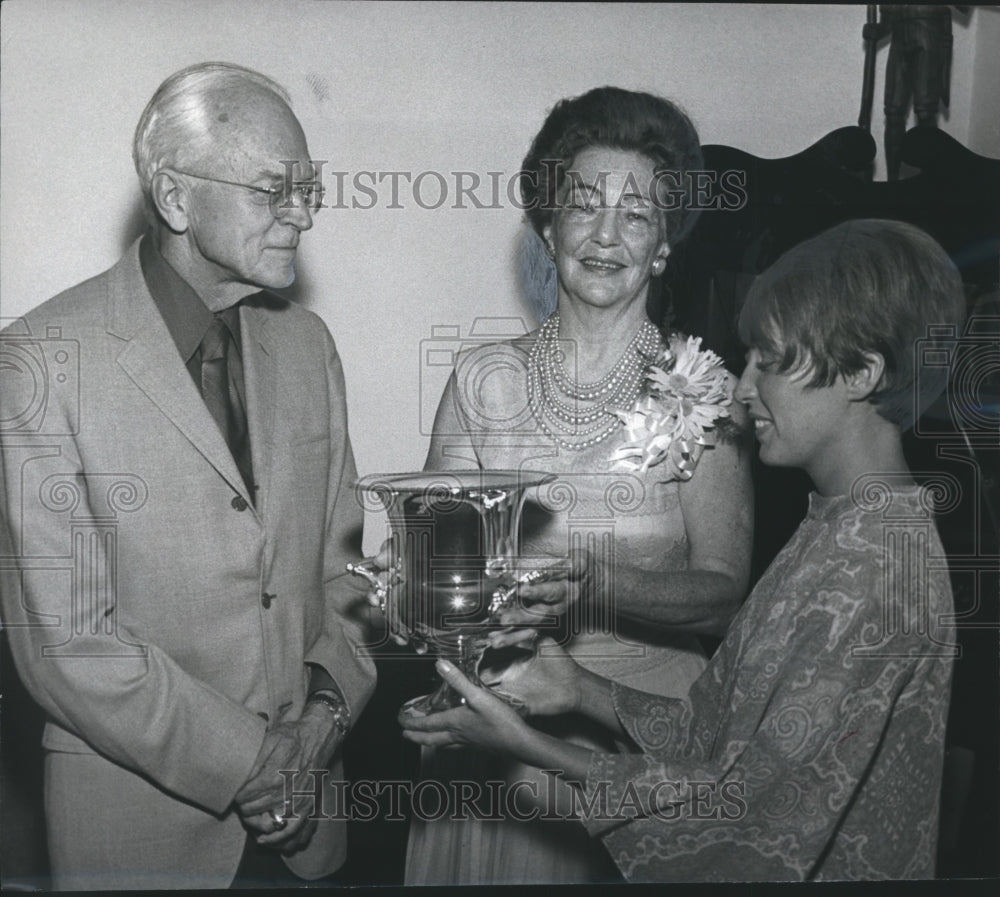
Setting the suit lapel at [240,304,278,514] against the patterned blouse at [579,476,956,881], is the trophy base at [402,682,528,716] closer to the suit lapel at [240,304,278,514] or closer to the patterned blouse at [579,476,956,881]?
the patterned blouse at [579,476,956,881]

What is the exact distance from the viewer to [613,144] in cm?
187

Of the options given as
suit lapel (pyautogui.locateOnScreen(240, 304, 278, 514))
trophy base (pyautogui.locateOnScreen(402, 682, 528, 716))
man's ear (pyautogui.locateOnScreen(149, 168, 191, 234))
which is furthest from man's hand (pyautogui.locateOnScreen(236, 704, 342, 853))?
man's ear (pyautogui.locateOnScreen(149, 168, 191, 234))

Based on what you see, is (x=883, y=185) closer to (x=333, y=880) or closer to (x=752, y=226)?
(x=752, y=226)

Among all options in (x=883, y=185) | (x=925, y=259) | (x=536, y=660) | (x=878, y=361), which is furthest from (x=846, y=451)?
(x=536, y=660)

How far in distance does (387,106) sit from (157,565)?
81 centimetres

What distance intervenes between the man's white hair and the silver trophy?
1.99 feet

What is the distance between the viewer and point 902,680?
1843mm

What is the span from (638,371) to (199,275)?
2.30ft

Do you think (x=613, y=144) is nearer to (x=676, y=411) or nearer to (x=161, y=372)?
(x=676, y=411)

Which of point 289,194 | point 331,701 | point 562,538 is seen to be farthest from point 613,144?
point 331,701

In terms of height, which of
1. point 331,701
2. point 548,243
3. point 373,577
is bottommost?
point 331,701

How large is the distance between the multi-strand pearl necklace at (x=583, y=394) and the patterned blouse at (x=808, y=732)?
1.11ft

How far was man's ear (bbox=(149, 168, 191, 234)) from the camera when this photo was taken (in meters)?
1.84

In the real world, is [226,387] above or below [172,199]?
below
